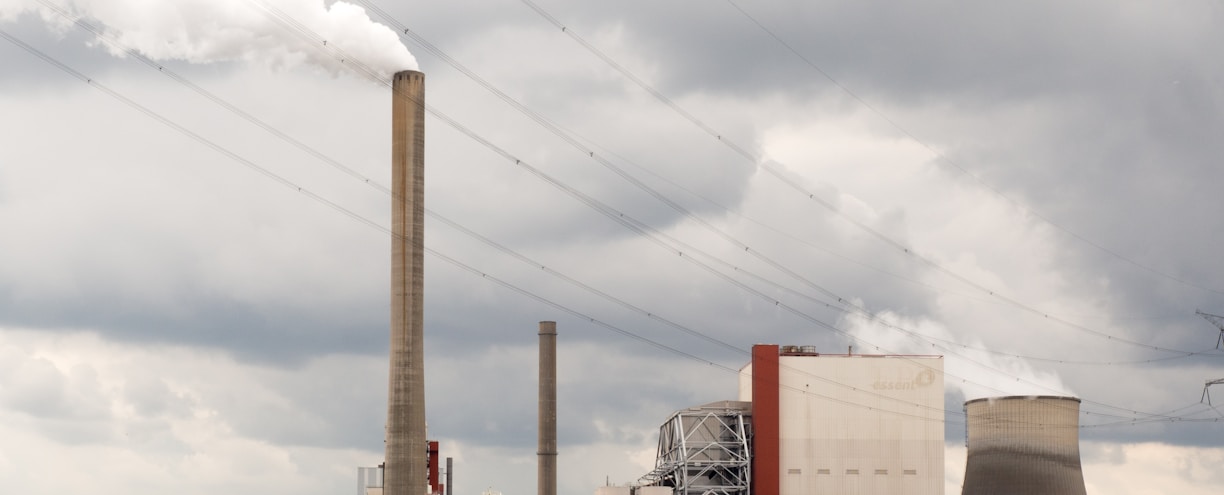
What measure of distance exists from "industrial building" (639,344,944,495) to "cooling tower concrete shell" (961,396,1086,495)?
451 cm

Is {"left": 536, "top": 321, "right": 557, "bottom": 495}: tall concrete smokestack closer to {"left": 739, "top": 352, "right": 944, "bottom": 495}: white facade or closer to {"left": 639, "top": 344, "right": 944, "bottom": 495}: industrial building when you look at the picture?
{"left": 639, "top": 344, "right": 944, "bottom": 495}: industrial building

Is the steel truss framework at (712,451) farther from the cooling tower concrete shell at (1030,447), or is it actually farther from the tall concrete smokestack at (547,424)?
the cooling tower concrete shell at (1030,447)

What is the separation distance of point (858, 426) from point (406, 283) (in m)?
30.5

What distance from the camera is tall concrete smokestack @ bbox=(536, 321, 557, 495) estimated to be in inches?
2751

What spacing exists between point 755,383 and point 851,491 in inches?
284

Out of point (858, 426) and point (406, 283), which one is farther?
point (858, 426)

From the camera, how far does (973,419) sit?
223ft

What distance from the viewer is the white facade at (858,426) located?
69688 millimetres

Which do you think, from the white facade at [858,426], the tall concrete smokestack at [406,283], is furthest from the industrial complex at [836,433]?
the tall concrete smokestack at [406,283]

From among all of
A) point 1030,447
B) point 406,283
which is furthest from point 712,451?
point 406,283

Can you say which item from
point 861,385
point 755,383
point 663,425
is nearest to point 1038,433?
point 861,385

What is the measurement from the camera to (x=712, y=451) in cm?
7081

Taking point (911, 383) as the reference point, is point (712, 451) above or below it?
below

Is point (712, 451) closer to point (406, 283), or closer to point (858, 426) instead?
point (858, 426)
